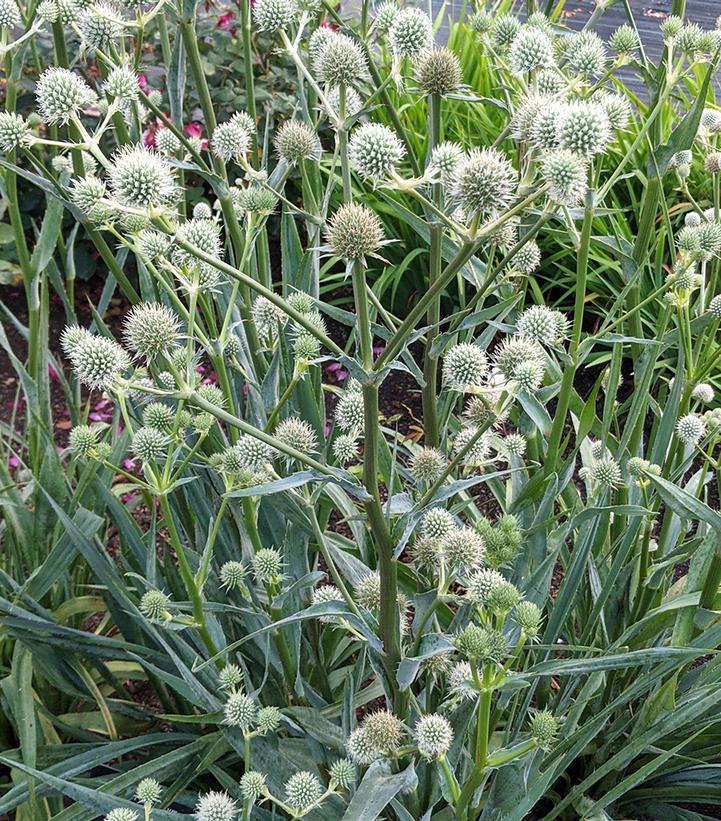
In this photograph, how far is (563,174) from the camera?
106cm

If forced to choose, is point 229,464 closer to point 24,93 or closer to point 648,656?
point 648,656

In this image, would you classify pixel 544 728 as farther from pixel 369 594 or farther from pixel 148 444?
pixel 148 444

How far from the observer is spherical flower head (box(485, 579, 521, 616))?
130 cm

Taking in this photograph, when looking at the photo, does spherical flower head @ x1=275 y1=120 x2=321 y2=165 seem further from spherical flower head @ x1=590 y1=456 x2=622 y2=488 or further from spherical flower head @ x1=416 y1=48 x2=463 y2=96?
spherical flower head @ x1=590 y1=456 x2=622 y2=488

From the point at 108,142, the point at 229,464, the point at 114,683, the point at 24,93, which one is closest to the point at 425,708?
the point at 229,464

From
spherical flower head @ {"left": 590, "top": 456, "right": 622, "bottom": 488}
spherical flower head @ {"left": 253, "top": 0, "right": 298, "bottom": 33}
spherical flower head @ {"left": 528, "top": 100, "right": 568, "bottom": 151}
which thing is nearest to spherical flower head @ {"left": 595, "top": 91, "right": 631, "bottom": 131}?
spherical flower head @ {"left": 528, "top": 100, "right": 568, "bottom": 151}

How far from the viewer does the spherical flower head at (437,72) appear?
56.8 inches

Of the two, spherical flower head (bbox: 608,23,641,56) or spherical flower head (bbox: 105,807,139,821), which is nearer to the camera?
spherical flower head (bbox: 105,807,139,821)

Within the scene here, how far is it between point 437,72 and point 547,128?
1.27 feet

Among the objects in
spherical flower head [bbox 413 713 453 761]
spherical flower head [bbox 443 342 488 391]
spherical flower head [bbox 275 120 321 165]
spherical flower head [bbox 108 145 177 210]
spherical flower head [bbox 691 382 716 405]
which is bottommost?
spherical flower head [bbox 413 713 453 761]

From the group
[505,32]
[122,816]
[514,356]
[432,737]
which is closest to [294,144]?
[505,32]

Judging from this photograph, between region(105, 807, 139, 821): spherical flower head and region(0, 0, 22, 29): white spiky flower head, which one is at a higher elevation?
region(0, 0, 22, 29): white spiky flower head

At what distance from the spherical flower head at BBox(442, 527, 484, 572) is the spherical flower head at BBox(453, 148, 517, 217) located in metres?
0.54

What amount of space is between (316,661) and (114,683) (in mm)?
493
